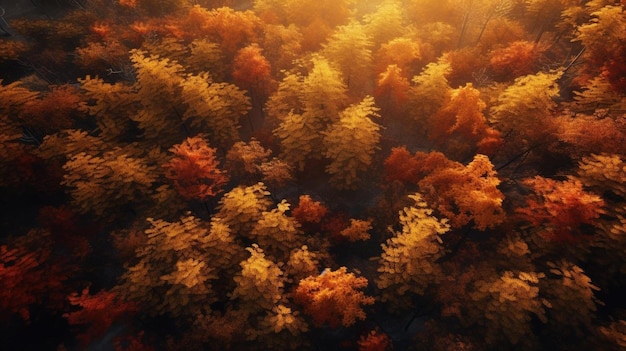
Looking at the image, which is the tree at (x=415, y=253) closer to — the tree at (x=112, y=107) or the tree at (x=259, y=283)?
the tree at (x=259, y=283)

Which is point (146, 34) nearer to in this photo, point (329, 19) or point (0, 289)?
point (329, 19)

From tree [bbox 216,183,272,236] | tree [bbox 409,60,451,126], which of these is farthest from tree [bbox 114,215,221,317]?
tree [bbox 409,60,451,126]

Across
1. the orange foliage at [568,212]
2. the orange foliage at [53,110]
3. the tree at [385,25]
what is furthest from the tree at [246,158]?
the orange foliage at [568,212]

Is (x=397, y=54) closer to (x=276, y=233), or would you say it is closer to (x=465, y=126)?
(x=465, y=126)

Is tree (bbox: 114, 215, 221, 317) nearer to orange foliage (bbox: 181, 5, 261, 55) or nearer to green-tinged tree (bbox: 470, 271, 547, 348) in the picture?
green-tinged tree (bbox: 470, 271, 547, 348)

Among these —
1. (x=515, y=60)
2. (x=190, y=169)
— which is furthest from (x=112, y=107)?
(x=515, y=60)

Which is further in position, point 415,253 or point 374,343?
point 374,343

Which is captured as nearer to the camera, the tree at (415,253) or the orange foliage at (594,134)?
the tree at (415,253)
